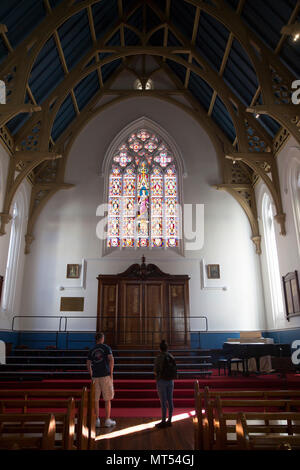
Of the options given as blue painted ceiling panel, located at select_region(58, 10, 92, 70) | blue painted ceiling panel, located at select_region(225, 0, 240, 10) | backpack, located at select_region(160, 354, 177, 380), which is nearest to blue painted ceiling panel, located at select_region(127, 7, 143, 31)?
blue painted ceiling panel, located at select_region(58, 10, 92, 70)

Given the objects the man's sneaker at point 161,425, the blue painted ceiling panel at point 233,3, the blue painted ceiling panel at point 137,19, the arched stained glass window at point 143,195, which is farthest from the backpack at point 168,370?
the blue painted ceiling panel at point 137,19

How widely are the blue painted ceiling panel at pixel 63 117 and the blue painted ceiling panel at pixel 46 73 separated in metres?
0.87

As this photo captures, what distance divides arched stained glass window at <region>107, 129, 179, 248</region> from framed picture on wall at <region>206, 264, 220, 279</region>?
151 cm

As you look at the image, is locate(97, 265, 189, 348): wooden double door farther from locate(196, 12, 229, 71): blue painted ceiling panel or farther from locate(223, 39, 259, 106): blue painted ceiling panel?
locate(196, 12, 229, 71): blue painted ceiling panel

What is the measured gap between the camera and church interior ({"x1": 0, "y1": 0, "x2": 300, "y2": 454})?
898cm

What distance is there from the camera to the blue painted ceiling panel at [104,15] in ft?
36.1

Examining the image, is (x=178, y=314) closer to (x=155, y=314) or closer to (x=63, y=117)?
(x=155, y=314)

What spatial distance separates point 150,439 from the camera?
4.36 meters

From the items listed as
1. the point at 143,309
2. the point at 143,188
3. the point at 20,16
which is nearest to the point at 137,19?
the point at 20,16

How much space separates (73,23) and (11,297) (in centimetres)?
895

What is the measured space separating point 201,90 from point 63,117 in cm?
554

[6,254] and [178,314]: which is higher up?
[6,254]
